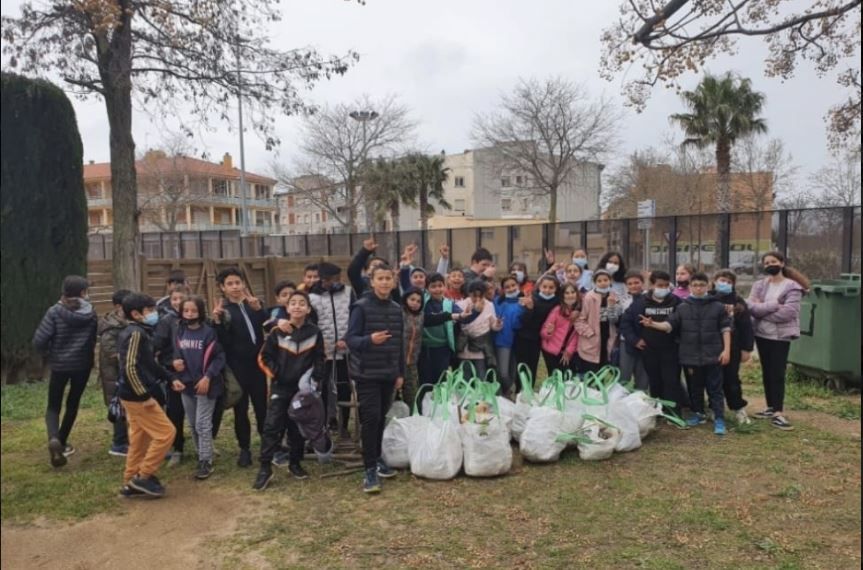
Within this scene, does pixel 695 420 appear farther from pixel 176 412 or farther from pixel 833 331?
pixel 176 412

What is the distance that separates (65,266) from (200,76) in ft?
4.61

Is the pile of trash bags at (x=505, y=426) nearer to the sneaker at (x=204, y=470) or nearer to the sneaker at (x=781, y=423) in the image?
the sneaker at (x=781, y=423)

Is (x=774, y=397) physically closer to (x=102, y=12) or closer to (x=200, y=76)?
(x=200, y=76)

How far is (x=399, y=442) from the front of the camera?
4.80 m

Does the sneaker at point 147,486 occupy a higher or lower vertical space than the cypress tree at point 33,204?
lower

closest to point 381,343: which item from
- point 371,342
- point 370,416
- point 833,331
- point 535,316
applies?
point 371,342

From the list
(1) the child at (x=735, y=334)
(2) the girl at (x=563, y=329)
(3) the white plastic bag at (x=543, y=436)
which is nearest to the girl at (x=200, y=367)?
(3) the white plastic bag at (x=543, y=436)

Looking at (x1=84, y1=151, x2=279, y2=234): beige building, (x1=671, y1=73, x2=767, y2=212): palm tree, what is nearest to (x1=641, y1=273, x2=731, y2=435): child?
(x1=84, y1=151, x2=279, y2=234): beige building

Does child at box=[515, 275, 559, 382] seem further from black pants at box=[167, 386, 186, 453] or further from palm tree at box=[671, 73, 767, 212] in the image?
palm tree at box=[671, 73, 767, 212]

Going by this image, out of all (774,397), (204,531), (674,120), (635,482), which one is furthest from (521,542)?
(674,120)

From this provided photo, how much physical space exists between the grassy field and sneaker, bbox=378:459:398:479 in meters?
0.09

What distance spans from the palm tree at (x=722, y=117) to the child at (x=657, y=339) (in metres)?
19.9

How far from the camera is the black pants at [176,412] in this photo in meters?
5.14

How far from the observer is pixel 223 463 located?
5.15 meters
